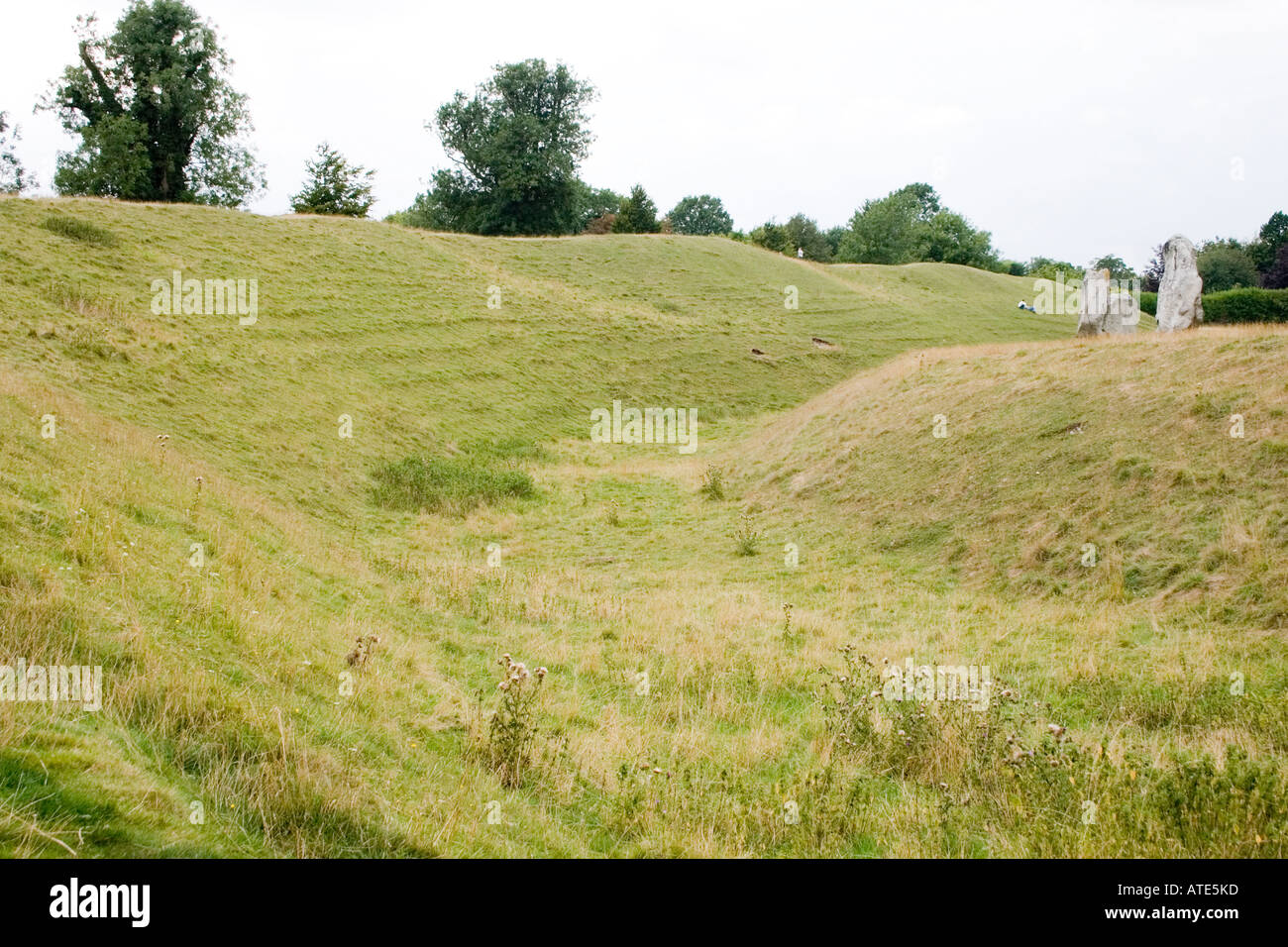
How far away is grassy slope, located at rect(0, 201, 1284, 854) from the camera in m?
5.80

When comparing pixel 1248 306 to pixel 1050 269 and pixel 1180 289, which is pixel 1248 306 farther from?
pixel 1050 269

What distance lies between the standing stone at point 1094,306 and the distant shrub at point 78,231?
35.7 meters

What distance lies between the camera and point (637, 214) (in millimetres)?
75312

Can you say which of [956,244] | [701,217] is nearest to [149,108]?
[956,244]

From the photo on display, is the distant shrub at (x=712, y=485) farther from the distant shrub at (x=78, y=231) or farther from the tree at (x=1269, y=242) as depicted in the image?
the tree at (x=1269, y=242)

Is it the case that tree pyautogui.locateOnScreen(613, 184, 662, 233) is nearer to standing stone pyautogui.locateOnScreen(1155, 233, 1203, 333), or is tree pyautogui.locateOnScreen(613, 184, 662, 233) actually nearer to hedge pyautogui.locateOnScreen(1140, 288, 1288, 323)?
hedge pyautogui.locateOnScreen(1140, 288, 1288, 323)

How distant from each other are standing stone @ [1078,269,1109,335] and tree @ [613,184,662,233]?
162 feet

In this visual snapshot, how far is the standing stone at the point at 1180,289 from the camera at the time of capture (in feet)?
92.8

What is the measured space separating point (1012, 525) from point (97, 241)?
1291 inches

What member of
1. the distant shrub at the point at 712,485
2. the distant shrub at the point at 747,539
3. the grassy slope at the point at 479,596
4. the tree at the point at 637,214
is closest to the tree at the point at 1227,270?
the tree at the point at 637,214

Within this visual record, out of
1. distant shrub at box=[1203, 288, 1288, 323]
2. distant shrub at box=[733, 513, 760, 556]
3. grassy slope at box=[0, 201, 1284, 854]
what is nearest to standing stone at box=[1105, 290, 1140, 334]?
grassy slope at box=[0, 201, 1284, 854]

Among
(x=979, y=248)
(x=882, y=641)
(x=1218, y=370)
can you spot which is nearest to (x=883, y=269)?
(x=979, y=248)

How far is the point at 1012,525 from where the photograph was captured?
52.4ft
